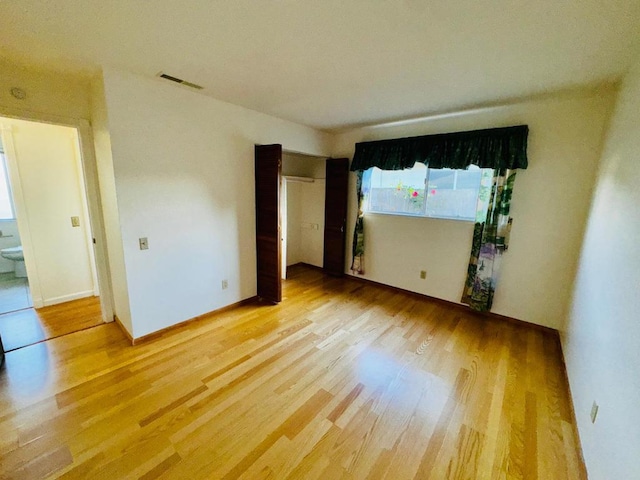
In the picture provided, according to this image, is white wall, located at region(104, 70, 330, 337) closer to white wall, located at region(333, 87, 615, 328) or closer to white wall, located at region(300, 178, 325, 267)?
white wall, located at region(300, 178, 325, 267)

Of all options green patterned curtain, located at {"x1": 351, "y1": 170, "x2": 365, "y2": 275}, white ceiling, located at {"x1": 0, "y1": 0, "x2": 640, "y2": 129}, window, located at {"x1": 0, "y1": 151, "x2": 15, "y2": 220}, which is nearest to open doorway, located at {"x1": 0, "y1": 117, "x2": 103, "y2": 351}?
window, located at {"x1": 0, "y1": 151, "x2": 15, "y2": 220}

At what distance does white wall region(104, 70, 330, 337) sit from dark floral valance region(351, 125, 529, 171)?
1.40 meters

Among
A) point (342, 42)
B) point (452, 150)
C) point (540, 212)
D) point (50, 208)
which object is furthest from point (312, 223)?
point (50, 208)

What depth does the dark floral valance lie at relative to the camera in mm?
2674

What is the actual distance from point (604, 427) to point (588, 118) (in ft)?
8.47

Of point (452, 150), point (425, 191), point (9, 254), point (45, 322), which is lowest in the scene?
point (45, 322)

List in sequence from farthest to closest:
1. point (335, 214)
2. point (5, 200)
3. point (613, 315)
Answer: point (335, 214) → point (5, 200) → point (613, 315)

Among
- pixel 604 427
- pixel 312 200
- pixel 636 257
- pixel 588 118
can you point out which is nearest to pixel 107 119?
pixel 312 200

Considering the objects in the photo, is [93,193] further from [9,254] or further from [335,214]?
[335,214]

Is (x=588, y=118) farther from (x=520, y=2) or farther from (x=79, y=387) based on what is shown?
(x=79, y=387)

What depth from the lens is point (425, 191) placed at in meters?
3.44

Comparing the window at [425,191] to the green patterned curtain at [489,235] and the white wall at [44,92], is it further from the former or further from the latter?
the white wall at [44,92]

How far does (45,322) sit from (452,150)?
195 inches

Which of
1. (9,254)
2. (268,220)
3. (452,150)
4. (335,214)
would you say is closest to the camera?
(452,150)
